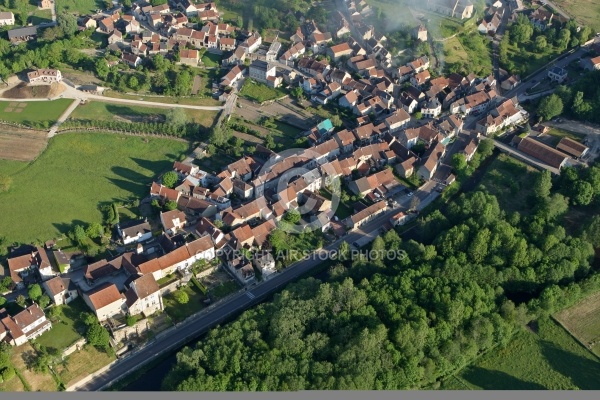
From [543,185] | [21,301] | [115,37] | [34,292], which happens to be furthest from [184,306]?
[115,37]

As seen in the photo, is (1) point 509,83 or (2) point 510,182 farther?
(1) point 509,83

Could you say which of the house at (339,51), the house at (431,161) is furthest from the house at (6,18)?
the house at (431,161)

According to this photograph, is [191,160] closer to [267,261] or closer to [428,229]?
[267,261]

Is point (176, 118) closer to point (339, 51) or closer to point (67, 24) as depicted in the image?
point (339, 51)

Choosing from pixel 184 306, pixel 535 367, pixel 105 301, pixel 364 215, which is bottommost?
pixel 184 306

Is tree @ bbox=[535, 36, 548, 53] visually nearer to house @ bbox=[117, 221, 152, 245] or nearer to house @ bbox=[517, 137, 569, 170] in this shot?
house @ bbox=[517, 137, 569, 170]

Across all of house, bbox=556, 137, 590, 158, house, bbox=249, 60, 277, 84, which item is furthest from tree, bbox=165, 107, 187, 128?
house, bbox=556, 137, 590, 158
